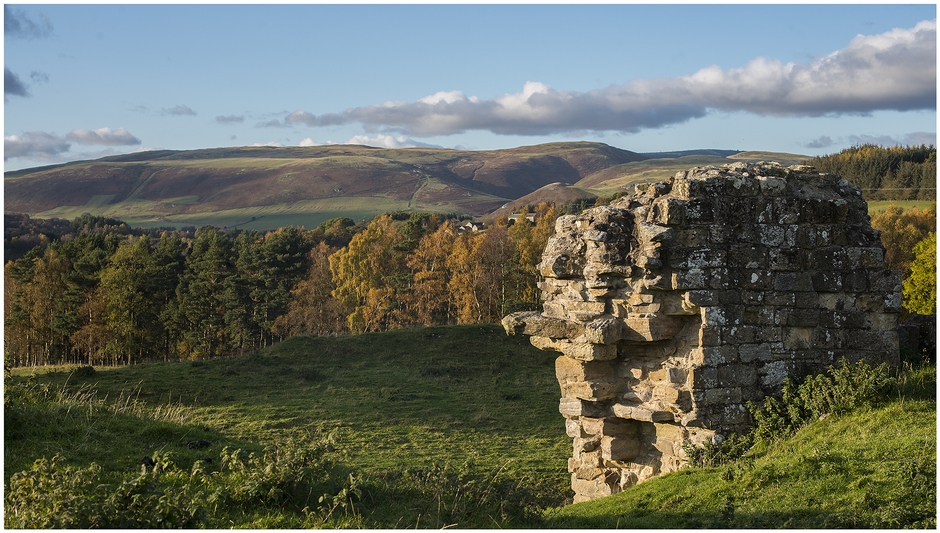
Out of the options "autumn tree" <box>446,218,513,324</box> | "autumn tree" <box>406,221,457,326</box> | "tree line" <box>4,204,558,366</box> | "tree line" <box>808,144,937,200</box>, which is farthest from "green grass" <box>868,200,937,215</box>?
"autumn tree" <box>406,221,457,326</box>

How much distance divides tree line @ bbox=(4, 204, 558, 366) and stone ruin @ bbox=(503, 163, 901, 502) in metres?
33.5

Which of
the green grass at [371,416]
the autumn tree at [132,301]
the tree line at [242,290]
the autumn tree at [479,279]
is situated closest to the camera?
the green grass at [371,416]

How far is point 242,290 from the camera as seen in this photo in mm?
53438

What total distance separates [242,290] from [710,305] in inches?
1880

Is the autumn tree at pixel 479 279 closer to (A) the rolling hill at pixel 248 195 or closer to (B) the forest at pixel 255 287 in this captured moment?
(B) the forest at pixel 255 287

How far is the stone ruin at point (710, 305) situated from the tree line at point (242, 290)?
1318 inches

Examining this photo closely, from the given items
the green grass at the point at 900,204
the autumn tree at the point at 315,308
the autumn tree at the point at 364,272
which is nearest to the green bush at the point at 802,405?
the autumn tree at the point at 364,272

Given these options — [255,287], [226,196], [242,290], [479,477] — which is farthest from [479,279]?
[226,196]

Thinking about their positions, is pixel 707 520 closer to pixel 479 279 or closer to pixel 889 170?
pixel 479 279

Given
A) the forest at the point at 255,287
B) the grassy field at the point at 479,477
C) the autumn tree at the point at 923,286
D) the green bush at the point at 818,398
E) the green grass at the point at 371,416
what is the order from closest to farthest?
1. the grassy field at the point at 479,477
2. the green grass at the point at 371,416
3. the green bush at the point at 818,398
4. the autumn tree at the point at 923,286
5. the forest at the point at 255,287

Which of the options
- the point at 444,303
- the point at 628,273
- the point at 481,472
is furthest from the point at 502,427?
the point at 444,303

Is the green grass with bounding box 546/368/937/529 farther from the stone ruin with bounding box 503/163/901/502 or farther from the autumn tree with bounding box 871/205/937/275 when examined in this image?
the autumn tree with bounding box 871/205/937/275

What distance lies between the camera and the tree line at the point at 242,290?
155 feet

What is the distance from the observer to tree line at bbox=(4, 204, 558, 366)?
4738 centimetres
